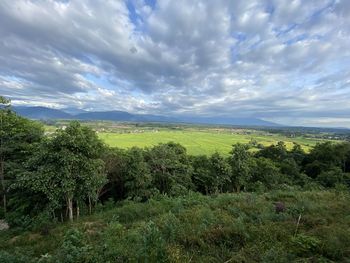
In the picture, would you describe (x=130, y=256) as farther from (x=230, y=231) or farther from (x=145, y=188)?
(x=145, y=188)

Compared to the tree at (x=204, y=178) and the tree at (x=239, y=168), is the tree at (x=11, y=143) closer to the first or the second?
the tree at (x=204, y=178)

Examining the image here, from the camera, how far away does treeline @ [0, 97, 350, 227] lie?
15.1m

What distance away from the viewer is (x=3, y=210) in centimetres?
2283

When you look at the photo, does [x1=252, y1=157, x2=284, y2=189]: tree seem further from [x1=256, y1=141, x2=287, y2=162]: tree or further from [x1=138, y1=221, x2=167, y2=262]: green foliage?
[x1=138, y1=221, x2=167, y2=262]: green foliage

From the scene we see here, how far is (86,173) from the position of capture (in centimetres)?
1573

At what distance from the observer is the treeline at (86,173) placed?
594 inches

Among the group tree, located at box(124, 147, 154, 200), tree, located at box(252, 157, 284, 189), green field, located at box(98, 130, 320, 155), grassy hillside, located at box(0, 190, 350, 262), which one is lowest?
green field, located at box(98, 130, 320, 155)

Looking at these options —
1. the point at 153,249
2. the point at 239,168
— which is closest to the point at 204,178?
the point at 239,168

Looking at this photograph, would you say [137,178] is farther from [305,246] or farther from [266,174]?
[266,174]

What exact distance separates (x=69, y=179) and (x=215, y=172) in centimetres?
1787

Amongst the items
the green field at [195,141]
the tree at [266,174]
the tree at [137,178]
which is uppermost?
the tree at [137,178]

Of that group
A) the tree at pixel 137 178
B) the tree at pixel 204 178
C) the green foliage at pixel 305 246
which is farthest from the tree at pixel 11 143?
the green foliage at pixel 305 246

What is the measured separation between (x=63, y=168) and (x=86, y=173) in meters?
1.58

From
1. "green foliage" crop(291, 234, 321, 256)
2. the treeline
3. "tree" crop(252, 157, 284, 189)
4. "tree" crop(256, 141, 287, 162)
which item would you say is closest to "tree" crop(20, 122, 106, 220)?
the treeline
